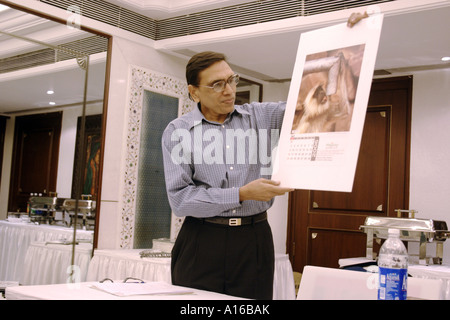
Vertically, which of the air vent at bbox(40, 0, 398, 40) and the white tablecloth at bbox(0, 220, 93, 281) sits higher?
the air vent at bbox(40, 0, 398, 40)

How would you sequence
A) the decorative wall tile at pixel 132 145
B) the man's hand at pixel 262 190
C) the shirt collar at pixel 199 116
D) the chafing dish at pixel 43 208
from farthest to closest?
the decorative wall tile at pixel 132 145, the chafing dish at pixel 43 208, the shirt collar at pixel 199 116, the man's hand at pixel 262 190

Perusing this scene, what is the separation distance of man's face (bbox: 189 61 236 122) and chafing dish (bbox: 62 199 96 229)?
7.10ft

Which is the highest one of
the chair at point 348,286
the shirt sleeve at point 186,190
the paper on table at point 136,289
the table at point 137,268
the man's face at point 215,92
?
the man's face at point 215,92

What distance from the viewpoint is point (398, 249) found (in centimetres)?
113

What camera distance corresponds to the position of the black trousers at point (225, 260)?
5.93 ft

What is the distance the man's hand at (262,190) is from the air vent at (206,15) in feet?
7.30

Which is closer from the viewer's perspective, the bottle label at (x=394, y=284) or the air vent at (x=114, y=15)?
the bottle label at (x=394, y=284)

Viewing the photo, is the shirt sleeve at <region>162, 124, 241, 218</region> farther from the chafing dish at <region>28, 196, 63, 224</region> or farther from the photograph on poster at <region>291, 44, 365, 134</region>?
the chafing dish at <region>28, 196, 63, 224</region>

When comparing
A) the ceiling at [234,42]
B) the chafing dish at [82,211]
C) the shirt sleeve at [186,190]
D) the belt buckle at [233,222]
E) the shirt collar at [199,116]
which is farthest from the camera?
the chafing dish at [82,211]

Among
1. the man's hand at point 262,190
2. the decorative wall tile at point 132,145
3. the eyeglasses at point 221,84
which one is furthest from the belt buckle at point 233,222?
the decorative wall tile at point 132,145

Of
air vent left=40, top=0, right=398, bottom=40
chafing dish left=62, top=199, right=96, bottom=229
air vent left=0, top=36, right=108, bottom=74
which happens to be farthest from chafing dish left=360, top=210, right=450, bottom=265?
air vent left=0, top=36, right=108, bottom=74

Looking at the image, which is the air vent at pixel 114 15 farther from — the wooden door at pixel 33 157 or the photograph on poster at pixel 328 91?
the photograph on poster at pixel 328 91

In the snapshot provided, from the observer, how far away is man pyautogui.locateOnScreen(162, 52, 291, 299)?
181 cm
